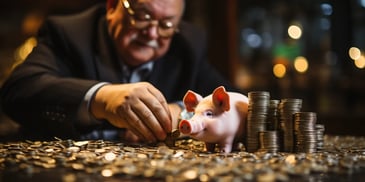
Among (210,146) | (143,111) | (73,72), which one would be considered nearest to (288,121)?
(210,146)

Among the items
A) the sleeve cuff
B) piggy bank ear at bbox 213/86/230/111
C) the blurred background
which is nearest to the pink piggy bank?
piggy bank ear at bbox 213/86/230/111

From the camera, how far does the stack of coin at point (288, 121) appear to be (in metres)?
0.83

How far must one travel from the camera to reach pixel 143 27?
1.09m

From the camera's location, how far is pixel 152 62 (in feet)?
4.29

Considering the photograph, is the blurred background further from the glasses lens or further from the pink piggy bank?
the pink piggy bank

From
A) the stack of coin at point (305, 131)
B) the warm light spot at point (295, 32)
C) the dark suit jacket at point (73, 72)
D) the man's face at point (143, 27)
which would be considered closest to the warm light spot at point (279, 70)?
the warm light spot at point (295, 32)

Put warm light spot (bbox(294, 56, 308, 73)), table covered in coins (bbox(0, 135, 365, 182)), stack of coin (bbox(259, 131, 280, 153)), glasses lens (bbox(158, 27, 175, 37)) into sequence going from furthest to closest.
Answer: warm light spot (bbox(294, 56, 308, 73)), glasses lens (bbox(158, 27, 175, 37)), stack of coin (bbox(259, 131, 280, 153)), table covered in coins (bbox(0, 135, 365, 182))

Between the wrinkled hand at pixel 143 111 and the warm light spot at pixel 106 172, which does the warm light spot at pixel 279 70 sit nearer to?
the wrinkled hand at pixel 143 111

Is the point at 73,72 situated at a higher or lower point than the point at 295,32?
lower

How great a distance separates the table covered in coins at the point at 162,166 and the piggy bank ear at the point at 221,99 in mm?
82

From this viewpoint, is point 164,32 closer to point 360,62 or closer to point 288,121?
point 288,121

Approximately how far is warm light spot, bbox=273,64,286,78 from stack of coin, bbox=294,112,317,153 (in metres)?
1.73

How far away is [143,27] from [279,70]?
1.59 m

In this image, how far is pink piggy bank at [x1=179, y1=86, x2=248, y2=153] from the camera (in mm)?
812
